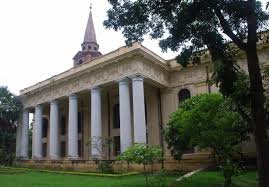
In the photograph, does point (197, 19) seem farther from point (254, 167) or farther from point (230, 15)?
point (254, 167)

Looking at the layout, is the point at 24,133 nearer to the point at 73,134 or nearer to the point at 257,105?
the point at 73,134

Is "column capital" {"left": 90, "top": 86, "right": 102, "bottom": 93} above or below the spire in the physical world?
below

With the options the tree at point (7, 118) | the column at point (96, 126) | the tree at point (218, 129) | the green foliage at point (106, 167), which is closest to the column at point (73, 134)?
the column at point (96, 126)

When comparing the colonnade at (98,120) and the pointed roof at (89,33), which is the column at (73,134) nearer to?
the colonnade at (98,120)

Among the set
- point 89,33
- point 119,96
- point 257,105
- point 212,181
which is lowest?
point 212,181

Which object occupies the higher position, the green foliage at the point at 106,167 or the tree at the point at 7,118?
the tree at the point at 7,118

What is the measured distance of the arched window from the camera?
91.2 feet

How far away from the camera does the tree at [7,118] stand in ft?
116

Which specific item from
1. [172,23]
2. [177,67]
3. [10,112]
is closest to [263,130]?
[172,23]

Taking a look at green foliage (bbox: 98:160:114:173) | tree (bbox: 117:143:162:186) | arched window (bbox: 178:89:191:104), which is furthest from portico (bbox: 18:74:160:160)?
tree (bbox: 117:143:162:186)

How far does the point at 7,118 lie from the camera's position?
119 feet

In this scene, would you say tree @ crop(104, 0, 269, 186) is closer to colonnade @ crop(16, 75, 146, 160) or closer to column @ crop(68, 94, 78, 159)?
colonnade @ crop(16, 75, 146, 160)

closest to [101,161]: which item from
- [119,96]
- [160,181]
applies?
[119,96]

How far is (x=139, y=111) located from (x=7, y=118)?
715 inches
